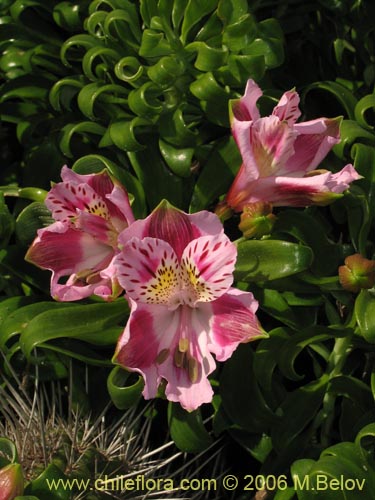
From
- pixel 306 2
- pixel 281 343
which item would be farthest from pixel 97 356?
pixel 306 2

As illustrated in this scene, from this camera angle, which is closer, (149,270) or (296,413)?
(149,270)

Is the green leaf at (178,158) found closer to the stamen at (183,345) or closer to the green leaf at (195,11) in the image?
the green leaf at (195,11)

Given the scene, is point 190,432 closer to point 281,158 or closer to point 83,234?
point 83,234

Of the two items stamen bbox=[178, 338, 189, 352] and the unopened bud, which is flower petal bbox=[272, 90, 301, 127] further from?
stamen bbox=[178, 338, 189, 352]

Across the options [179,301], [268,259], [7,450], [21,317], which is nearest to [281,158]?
[268,259]

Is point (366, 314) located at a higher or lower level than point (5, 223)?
lower

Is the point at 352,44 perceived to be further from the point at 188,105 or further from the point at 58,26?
the point at 58,26

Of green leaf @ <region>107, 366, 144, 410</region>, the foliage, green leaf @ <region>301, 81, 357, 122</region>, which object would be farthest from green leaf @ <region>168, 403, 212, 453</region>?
green leaf @ <region>301, 81, 357, 122</region>
